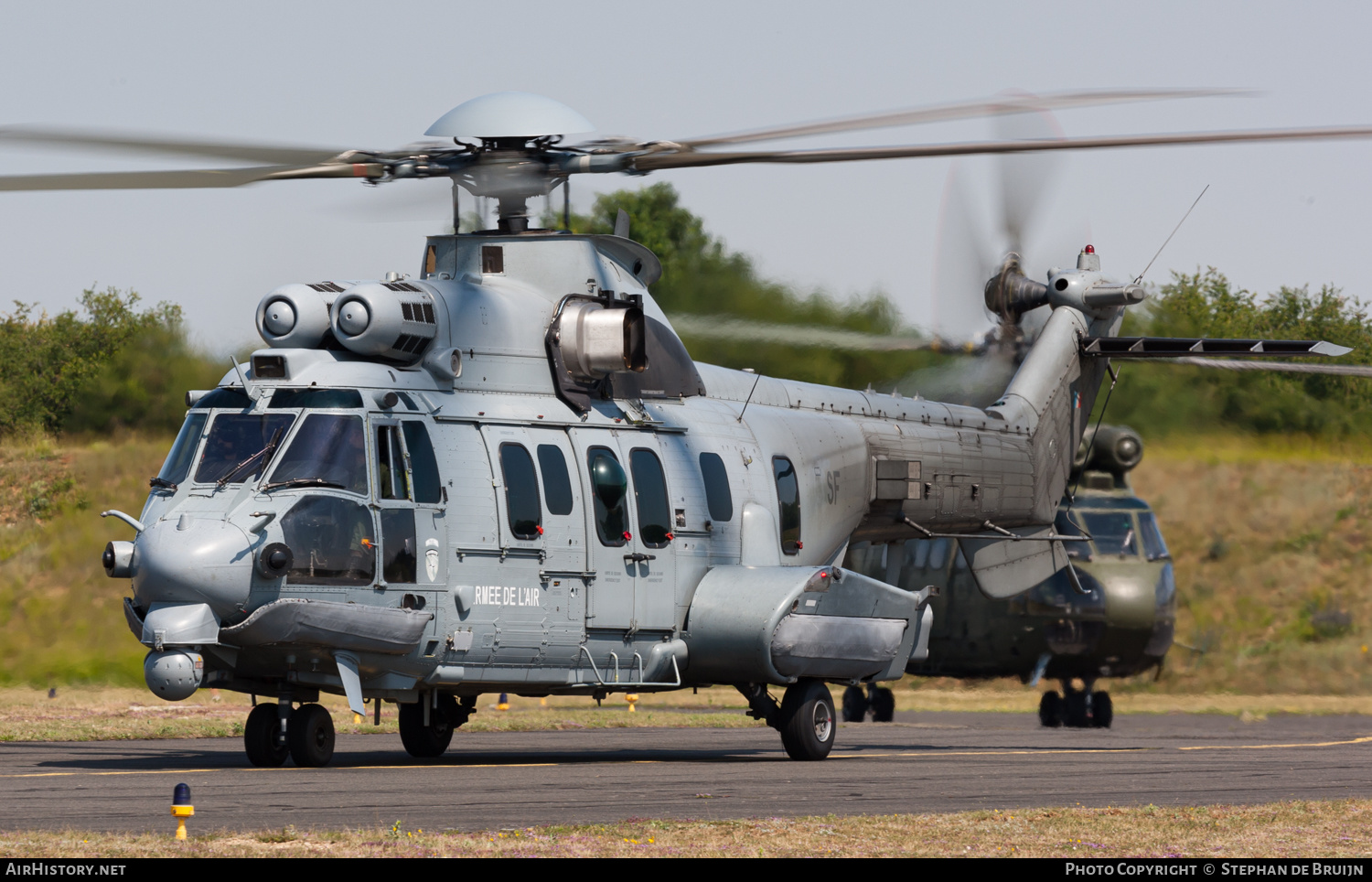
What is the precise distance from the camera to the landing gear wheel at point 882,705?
29.7m

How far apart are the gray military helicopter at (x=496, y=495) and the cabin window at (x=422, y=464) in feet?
0.09

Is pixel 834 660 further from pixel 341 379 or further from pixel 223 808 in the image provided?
pixel 223 808

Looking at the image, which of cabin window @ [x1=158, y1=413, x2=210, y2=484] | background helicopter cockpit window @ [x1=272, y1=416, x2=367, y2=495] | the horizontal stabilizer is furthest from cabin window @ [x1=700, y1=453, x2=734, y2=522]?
the horizontal stabilizer

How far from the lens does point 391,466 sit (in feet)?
51.7

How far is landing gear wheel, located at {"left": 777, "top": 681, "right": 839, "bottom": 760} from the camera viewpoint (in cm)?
1858

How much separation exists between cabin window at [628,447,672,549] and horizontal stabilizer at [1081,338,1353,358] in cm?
803

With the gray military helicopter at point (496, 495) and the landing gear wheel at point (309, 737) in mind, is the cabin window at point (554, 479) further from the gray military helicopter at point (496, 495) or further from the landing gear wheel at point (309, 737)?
the landing gear wheel at point (309, 737)

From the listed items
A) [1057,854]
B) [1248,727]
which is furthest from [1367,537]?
[1057,854]

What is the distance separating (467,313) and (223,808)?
6.06 metres

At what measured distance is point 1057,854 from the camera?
10609 millimetres

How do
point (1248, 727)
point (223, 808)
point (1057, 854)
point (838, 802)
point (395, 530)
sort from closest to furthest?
point (1057, 854), point (223, 808), point (838, 802), point (395, 530), point (1248, 727)

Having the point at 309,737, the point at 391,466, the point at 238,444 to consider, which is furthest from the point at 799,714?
the point at 238,444

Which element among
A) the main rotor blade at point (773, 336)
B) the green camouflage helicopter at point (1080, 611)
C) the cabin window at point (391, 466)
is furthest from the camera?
the green camouflage helicopter at point (1080, 611)

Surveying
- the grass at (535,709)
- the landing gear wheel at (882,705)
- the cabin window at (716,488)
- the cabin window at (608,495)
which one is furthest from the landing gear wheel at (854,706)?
the cabin window at (608,495)
